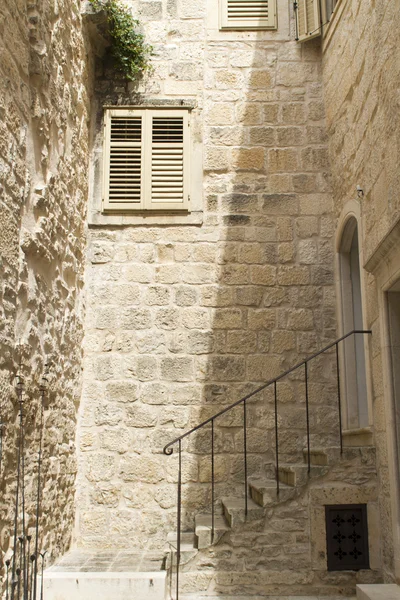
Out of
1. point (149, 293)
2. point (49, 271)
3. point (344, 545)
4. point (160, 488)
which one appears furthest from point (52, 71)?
point (344, 545)

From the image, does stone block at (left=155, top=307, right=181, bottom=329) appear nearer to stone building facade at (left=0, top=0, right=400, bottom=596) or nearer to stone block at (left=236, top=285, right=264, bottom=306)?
stone building facade at (left=0, top=0, right=400, bottom=596)

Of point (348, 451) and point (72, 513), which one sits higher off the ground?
point (348, 451)

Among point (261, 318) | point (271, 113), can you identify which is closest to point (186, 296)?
point (261, 318)

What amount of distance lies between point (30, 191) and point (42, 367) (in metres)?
1.34

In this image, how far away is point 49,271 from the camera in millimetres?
5281

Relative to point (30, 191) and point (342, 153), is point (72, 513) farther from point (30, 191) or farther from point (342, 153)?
point (342, 153)

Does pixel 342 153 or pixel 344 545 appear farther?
pixel 342 153

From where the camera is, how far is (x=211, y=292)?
21.5ft

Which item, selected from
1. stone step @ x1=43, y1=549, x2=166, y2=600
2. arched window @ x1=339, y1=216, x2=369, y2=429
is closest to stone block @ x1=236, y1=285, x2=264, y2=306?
arched window @ x1=339, y1=216, x2=369, y2=429

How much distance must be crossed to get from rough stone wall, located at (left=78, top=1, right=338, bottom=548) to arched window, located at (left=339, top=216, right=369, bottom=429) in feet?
0.65

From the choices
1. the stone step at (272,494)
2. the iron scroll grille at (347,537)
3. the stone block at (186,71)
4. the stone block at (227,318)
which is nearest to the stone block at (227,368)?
the stone block at (227,318)

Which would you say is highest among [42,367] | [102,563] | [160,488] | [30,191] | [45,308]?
[30,191]

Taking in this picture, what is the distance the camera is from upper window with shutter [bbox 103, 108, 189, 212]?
6762 millimetres

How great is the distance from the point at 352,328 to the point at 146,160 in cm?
277
